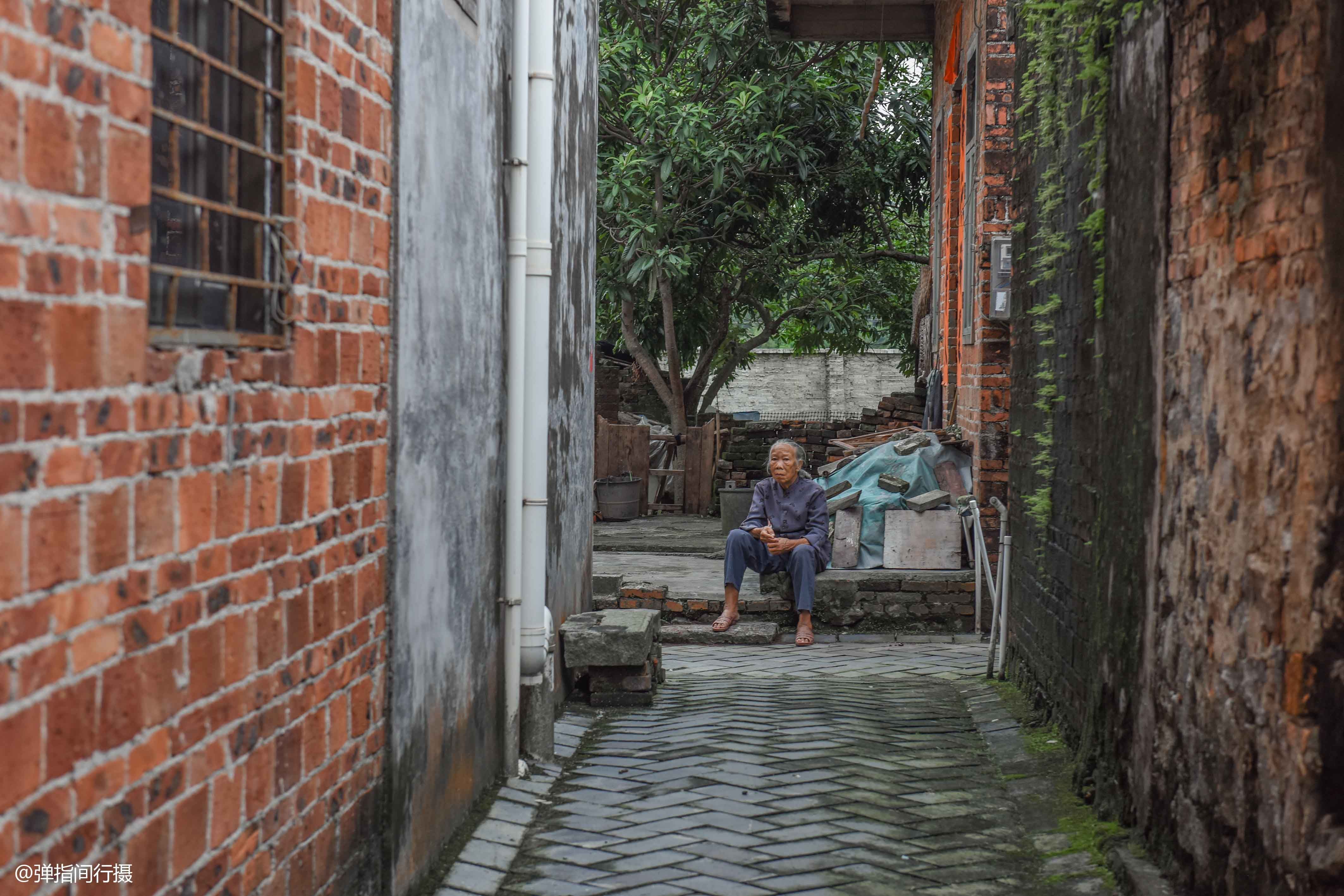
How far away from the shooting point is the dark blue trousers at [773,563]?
9.02m

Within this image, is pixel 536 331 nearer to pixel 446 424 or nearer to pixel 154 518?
pixel 446 424

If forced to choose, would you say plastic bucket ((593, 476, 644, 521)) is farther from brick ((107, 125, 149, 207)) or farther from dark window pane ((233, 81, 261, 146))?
brick ((107, 125, 149, 207))

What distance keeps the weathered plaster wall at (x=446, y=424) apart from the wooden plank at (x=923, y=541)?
5.05 meters

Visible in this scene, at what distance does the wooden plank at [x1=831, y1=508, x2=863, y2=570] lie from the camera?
9.64 meters

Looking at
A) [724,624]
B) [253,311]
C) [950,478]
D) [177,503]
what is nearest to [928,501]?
[950,478]

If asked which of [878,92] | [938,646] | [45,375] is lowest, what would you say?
[938,646]

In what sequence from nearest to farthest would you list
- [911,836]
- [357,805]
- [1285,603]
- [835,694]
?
1. [1285,603]
2. [357,805]
3. [911,836]
4. [835,694]

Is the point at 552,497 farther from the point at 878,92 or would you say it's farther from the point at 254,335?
the point at 878,92

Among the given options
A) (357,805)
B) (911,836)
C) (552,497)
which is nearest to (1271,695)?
(911,836)

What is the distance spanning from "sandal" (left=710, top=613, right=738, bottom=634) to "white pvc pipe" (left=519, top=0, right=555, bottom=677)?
380 centimetres

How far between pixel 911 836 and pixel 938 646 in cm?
437

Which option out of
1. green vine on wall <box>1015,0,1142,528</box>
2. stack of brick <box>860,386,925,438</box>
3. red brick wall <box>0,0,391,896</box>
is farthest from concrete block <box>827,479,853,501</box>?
red brick wall <box>0,0,391,896</box>

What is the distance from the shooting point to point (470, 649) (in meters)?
4.65

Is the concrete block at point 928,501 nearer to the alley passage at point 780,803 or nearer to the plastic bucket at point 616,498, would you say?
the alley passage at point 780,803
